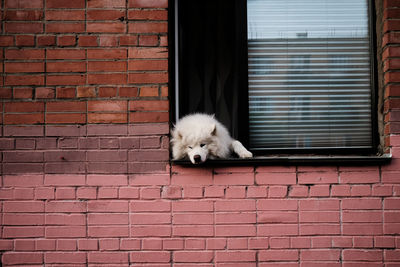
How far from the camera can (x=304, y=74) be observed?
9.95 feet

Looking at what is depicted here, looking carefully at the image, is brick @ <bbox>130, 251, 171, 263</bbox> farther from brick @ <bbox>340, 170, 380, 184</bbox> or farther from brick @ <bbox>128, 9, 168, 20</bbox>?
brick @ <bbox>128, 9, 168, 20</bbox>

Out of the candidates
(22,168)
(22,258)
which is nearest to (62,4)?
(22,168)

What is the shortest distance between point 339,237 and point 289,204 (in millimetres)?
528

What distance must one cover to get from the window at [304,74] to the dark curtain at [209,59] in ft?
0.67

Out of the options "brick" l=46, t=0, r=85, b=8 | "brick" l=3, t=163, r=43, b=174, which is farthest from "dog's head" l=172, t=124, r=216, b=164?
"brick" l=46, t=0, r=85, b=8

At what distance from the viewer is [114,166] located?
258 cm

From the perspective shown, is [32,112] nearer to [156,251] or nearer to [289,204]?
[156,251]

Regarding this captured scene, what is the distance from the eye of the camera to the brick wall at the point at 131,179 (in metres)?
2.55

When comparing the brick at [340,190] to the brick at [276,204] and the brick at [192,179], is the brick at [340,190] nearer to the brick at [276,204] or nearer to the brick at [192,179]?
the brick at [276,204]

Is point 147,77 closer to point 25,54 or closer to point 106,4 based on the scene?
point 106,4

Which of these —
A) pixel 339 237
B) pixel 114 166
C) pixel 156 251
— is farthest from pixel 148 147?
pixel 339 237

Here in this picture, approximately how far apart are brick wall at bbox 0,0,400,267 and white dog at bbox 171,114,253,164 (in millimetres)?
148

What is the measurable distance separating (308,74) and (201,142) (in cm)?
138

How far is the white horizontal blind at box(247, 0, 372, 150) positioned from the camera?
2.98 metres
